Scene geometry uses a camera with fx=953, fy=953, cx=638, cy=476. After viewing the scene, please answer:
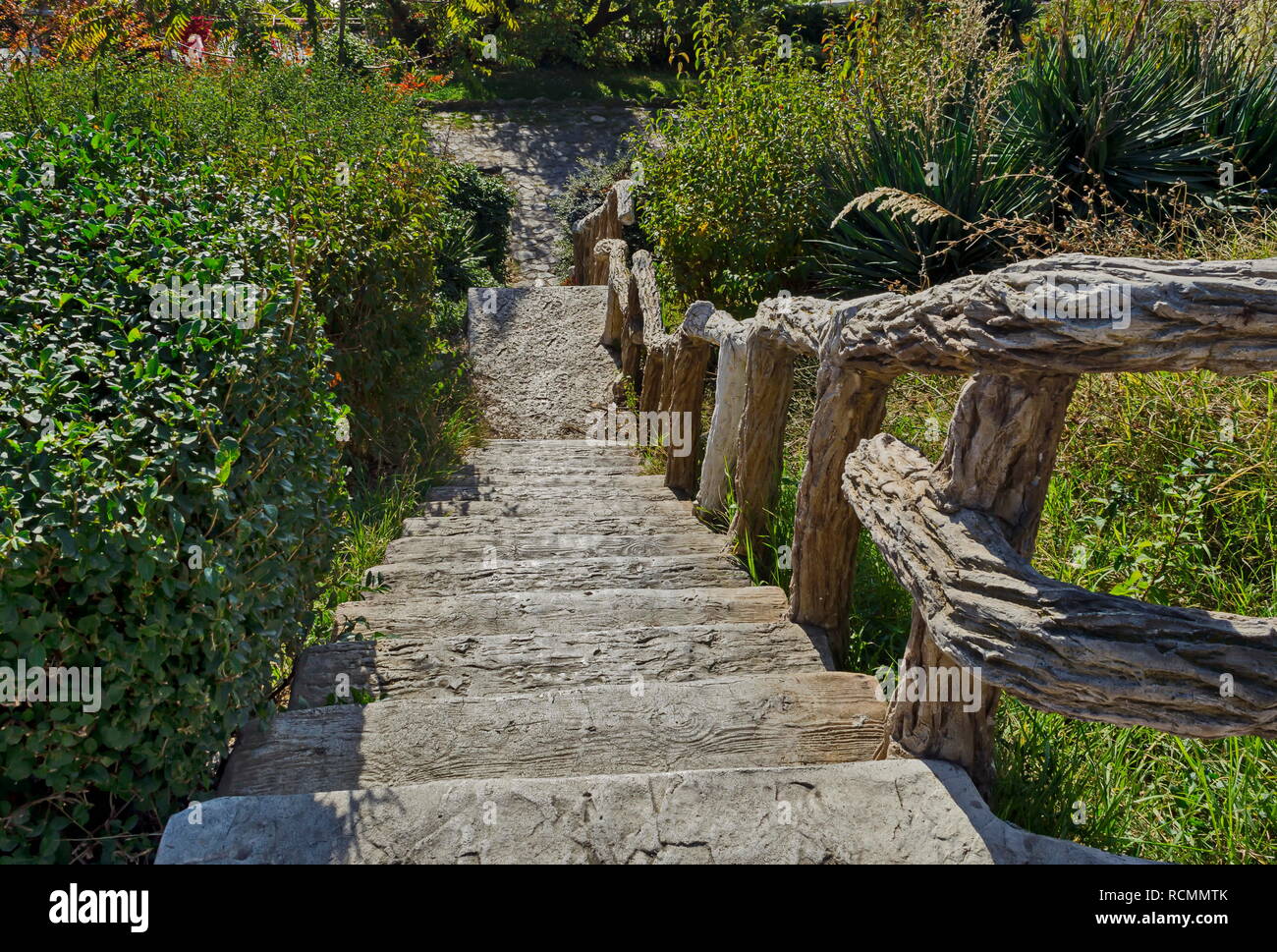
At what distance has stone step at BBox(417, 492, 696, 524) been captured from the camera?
548cm

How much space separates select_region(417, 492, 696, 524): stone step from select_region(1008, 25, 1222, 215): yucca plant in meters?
3.18

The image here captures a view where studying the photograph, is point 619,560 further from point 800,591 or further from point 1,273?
point 1,273

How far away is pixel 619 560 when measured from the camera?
442cm

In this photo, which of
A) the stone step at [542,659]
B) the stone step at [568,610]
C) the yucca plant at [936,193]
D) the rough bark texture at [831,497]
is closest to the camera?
the stone step at [542,659]

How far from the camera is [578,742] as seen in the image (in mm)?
2740

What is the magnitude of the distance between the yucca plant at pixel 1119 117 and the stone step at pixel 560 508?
3180 millimetres

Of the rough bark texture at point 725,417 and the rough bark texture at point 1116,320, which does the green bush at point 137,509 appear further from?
the rough bark texture at point 725,417

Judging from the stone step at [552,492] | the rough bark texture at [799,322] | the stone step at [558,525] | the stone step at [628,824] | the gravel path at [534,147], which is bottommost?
the stone step at [552,492]

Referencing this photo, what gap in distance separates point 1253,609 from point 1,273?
410 centimetres

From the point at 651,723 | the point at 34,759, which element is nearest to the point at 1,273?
the point at 34,759

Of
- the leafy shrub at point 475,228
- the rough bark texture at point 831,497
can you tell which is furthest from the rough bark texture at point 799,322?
the leafy shrub at point 475,228

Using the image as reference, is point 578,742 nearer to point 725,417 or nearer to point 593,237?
point 725,417

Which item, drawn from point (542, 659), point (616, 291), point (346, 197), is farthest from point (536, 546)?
point (616, 291)

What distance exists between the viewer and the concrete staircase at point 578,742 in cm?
213
